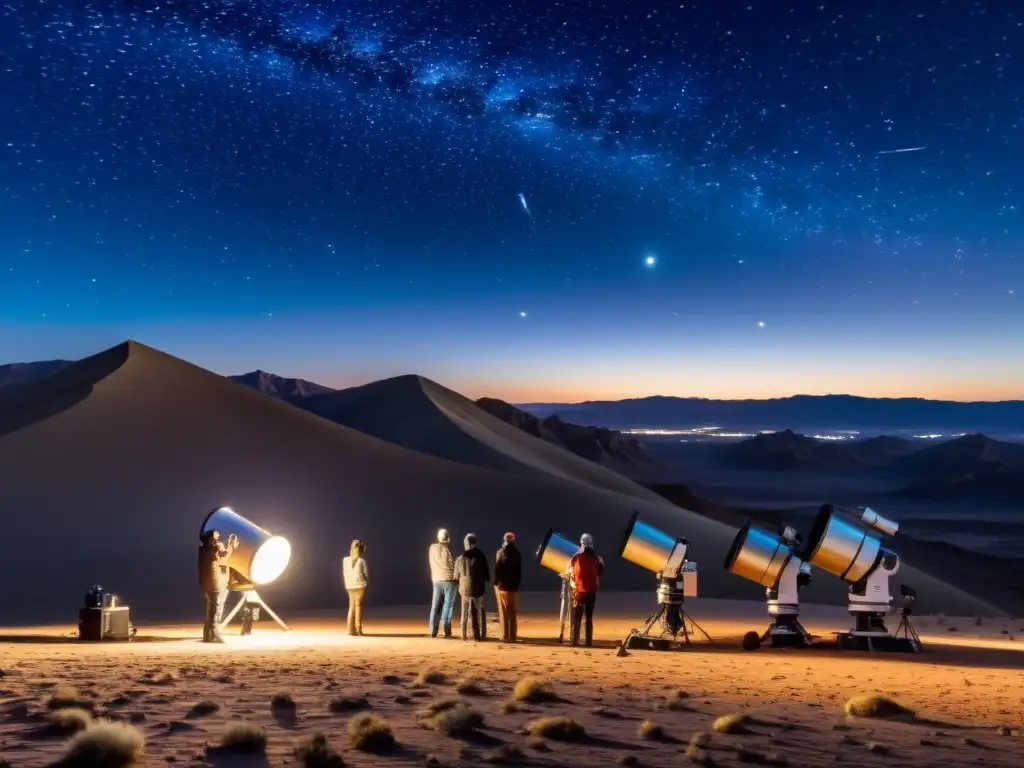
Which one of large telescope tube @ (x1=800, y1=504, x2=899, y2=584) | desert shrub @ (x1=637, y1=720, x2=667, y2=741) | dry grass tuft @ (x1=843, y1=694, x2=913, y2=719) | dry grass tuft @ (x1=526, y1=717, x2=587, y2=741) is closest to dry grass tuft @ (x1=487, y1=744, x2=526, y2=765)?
dry grass tuft @ (x1=526, y1=717, x2=587, y2=741)

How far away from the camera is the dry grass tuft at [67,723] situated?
10016mm

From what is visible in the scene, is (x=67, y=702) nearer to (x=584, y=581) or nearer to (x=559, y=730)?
(x=559, y=730)

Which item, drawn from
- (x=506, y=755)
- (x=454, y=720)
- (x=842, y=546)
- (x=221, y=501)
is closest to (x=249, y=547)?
(x=842, y=546)

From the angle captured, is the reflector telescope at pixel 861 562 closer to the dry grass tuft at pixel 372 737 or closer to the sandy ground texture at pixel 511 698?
the sandy ground texture at pixel 511 698

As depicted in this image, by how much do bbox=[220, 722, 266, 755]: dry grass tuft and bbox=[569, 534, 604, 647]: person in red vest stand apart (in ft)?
30.8

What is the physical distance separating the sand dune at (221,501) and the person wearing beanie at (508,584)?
11889mm

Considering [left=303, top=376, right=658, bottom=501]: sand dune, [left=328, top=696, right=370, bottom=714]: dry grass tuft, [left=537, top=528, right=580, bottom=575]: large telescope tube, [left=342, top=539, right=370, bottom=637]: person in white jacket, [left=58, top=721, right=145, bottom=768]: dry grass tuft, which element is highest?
[left=303, top=376, right=658, bottom=501]: sand dune

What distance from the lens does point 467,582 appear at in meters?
19.5

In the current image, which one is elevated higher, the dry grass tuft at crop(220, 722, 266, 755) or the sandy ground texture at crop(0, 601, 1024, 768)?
the dry grass tuft at crop(220, 722, 266, 755)

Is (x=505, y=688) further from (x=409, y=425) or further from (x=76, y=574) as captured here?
(x=409, y=425)

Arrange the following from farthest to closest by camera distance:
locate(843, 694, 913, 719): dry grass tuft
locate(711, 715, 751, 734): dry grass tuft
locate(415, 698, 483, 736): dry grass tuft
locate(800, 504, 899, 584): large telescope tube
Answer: locate(800, 504, 899, 584): large telescope tube
locate(843, 694, 913, 719): dry grass tuft
locate(711, 715, 751, 734): dry grass tuft
locate(415, 698, 483, 736): dry grass tuft

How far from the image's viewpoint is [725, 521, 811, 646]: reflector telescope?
18438mm

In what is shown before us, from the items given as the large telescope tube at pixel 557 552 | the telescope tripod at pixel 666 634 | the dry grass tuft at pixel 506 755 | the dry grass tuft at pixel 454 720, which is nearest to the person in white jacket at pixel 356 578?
the large telescope tube at pixel 557 552

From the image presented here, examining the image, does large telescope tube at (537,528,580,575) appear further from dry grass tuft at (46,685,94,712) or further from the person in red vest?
dry grass tuft at (46,685,94,712)
